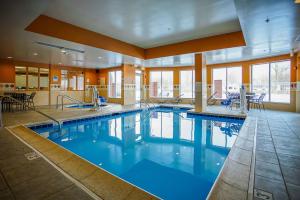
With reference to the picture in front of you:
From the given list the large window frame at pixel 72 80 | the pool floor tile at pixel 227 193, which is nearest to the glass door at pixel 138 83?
the large window frame at pixel 72 80

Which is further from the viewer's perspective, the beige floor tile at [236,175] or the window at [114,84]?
the window at [114,84]

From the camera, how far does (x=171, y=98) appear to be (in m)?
11.6

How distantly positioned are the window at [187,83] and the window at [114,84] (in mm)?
4315

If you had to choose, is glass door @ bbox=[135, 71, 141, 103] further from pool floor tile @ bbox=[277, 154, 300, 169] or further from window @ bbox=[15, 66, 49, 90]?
pool floor tile @ bbox=[277, 154, 300, 169]

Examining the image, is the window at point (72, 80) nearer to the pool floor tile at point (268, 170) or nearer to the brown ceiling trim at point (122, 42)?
the brown ceiling trim at point (122, 42)

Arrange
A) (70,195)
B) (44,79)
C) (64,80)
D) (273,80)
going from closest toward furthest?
(70,195) → (273,80) → (44,79) → (64,80)

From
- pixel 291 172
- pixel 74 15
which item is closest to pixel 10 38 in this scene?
pixel 74 15

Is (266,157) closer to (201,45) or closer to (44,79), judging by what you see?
(201,45)

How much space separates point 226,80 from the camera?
10.1 m

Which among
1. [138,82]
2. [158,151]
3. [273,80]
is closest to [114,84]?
[138,82]

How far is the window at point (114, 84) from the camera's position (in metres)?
11.6

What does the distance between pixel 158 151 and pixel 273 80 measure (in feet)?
25.4

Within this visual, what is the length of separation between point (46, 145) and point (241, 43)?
626cm

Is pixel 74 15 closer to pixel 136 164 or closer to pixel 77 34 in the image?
pixel 77 34
